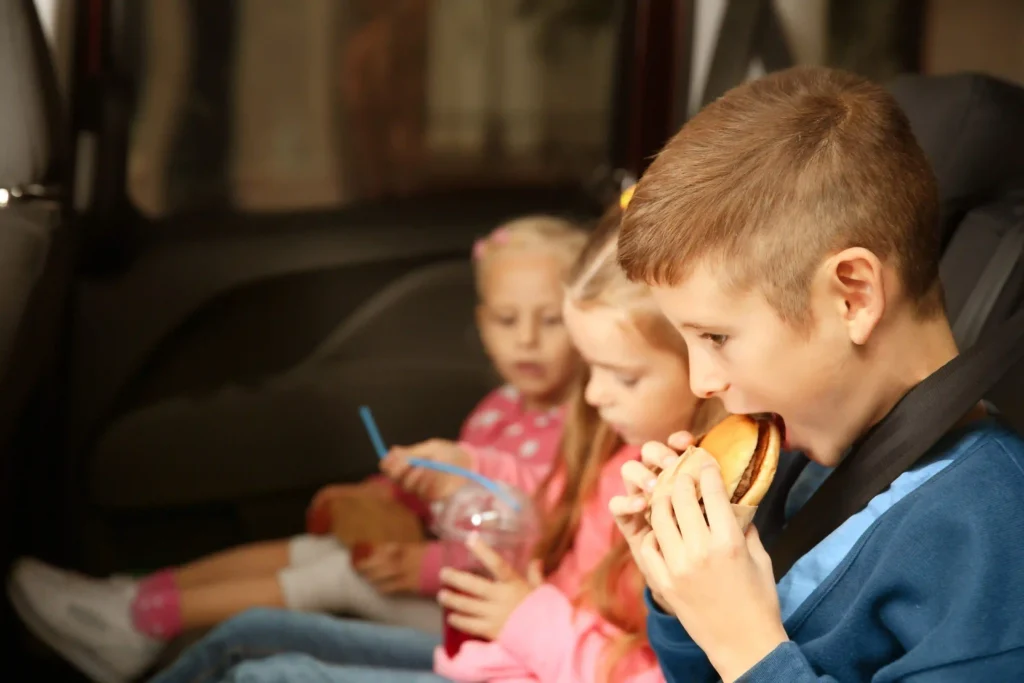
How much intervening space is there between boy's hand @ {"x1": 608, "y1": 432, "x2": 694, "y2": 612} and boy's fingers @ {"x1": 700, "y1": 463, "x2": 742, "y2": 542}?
79mm

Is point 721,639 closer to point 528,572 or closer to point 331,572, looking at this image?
point 528,572

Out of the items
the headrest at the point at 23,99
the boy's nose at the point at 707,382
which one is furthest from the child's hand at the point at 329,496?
the boy's nose at the point at 707,382

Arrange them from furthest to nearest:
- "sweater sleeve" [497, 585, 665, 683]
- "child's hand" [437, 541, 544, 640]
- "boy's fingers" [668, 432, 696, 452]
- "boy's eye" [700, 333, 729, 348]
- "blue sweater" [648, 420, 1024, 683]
Answer: "child's hand" [437, 541, 544, 640] → "sweater sleeve" [497, 585, 665, 683] → "boy's fingers" [668, 432, 696, 452] → "boy's eye" [700, 333, 729, 348] → "blue sweater" [648, 420, 1024, 683]

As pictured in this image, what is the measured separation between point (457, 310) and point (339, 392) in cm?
24

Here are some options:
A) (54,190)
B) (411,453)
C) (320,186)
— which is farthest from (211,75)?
(411,453)

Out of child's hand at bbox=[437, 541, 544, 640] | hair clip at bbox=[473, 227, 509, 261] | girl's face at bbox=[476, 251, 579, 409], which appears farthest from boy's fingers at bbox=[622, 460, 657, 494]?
hair clip at bbox=[473, 227, 509, 261]

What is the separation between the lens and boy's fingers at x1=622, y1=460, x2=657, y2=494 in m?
1.02

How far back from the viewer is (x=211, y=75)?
5.48ft

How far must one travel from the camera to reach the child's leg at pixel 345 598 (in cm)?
163

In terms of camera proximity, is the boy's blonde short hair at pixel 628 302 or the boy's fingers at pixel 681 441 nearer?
the boy's fingers at pixel 681 441

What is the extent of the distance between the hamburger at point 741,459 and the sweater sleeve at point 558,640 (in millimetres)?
237

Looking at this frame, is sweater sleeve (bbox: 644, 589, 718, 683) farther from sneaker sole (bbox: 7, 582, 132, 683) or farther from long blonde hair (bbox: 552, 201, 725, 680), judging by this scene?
sneaker sole (bbox: 7, 582, 132, 683)

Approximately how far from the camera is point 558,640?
1207mm

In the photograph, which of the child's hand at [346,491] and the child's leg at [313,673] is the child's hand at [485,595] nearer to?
the child's leg at [313,673]
